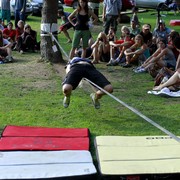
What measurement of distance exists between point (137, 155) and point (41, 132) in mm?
1499

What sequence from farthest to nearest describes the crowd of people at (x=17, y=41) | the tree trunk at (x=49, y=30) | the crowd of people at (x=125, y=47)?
the crowd of people at (x=17, y=41)
the tree trunk at (x=49, y=30)
the crowd of people at (x=125, y=47)

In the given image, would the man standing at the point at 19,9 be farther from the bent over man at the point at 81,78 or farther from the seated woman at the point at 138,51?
the bent over man at the point at 81,78

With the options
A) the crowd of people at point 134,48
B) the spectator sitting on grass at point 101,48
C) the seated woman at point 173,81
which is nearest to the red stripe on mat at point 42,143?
the seated woman at point 173,81

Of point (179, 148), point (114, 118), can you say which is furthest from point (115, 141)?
point (114, 118)

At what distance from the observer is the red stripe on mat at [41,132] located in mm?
6559

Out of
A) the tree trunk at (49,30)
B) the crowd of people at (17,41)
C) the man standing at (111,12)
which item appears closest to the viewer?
the tree trunk at (49,30)

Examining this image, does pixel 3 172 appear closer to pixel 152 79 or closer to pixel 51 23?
pixel 152 79

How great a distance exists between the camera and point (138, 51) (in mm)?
11695

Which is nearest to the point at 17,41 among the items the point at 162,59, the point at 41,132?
the point at 162,59

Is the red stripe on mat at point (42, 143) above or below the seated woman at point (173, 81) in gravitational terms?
below

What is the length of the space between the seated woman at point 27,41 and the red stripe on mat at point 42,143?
828 cm

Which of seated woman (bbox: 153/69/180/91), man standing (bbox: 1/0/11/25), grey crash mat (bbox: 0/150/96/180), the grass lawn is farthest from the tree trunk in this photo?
man standing (bbox: 1/0/11/25)

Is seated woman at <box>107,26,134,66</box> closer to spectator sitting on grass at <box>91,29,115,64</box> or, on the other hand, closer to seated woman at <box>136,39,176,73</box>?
spectator sitting on grass at <box>91,29,115,64</box>

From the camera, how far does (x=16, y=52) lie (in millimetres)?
14508
